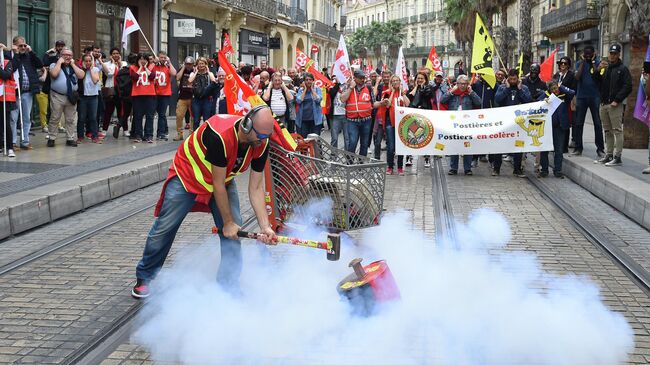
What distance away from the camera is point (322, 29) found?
5409 centimetres

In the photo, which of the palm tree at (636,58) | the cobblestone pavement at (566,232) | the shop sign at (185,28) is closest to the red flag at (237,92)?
the cobblestone pavement at (566,232)

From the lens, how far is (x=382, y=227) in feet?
25.2

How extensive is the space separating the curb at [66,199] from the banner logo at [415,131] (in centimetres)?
423

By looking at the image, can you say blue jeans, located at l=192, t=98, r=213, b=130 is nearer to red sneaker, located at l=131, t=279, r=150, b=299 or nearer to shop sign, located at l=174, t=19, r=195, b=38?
shop sign, located at l=174, t=19, r=195, b=38

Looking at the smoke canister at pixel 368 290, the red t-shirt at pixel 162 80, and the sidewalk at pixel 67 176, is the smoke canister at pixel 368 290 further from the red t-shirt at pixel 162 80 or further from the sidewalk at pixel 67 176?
the red t-shirt at pixel 162 80

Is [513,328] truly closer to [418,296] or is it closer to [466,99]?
[418,296]

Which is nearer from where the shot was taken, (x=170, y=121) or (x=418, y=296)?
(x=418, y=296)

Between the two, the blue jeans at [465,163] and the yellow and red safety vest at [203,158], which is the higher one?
the yellow and red safety vest at [203,158]

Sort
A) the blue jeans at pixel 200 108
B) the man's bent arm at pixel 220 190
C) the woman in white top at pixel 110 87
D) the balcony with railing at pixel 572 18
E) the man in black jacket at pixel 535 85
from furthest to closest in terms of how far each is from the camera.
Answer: the balcony with railing at pixel 572 18 < the blue jeans at pixel 200 108 < the woman in white top at pixel 110 87 < the man in black jacket at pixel 535 85 < the man's bent arm at pixel 220 190

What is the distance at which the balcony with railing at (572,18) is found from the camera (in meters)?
36.7

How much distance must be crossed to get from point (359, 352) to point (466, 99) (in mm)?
9517

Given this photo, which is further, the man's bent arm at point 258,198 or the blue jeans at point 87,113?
the blue jeans at point 87,113

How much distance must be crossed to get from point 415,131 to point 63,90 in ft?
20.5

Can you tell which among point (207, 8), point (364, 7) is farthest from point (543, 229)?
point (364, 7)
